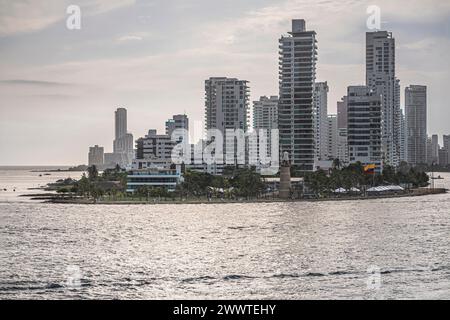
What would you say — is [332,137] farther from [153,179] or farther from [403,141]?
[153,179]

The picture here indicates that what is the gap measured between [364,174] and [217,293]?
96.3 ft

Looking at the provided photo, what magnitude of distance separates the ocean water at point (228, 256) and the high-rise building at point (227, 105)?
29.7m

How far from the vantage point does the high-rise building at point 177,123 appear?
51391 mm

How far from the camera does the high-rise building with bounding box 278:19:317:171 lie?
144 feet

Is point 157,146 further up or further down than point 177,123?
further down

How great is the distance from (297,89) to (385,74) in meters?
16.2

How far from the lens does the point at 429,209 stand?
2303 centimetres

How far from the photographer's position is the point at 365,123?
137 feet

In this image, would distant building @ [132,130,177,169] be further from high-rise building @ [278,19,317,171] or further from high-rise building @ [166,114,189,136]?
high-rise building @ [278,19,317,171]

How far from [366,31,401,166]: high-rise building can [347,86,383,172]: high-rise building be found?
13556mm
